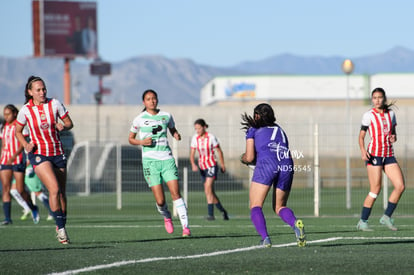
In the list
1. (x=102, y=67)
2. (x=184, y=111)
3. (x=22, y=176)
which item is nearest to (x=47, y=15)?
(x=102, y=67)

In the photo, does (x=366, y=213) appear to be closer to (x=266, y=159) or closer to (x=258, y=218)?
(x=258, y=218)

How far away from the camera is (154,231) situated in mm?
14141

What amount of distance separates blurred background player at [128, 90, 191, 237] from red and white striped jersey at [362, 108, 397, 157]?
284 centimetres

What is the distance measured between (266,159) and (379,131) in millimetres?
3633

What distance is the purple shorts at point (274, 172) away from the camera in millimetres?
10242

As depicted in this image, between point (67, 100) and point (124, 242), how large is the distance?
7934 cm

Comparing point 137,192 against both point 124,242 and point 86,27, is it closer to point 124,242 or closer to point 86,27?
point 124,242

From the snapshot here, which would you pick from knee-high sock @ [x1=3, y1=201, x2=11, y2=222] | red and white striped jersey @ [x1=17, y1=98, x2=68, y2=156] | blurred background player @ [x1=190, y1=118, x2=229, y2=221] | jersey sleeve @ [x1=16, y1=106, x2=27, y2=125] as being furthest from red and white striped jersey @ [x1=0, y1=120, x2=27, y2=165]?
red and white striped jersey @ [x1=17, y1=98, x2=68, y2=156]

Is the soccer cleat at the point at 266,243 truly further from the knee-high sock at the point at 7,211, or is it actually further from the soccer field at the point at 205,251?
the knee-high sock at the point at 7,211

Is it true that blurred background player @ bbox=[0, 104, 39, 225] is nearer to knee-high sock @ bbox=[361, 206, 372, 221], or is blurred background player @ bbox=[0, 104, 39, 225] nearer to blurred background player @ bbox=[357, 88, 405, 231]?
knee-high sock @ bbox=[361, 206, 372, 221]

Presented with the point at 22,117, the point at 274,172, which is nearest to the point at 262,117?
the point at 274,172

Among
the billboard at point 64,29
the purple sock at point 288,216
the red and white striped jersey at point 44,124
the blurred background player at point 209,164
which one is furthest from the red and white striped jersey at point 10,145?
the billboard at point 64,29

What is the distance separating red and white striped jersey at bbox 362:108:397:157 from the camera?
1326 cm

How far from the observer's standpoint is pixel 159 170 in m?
12.6
